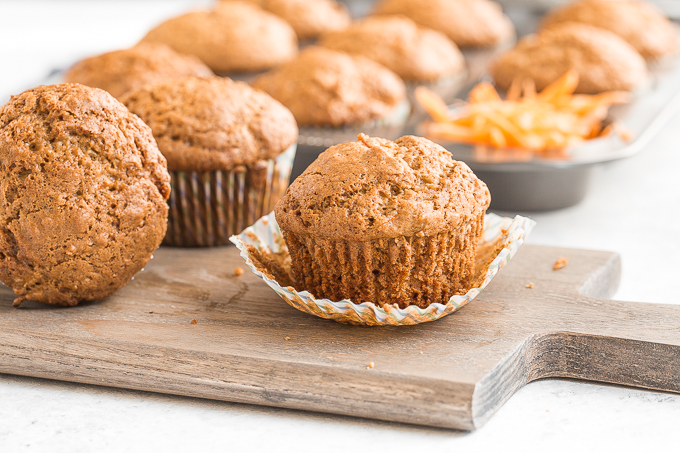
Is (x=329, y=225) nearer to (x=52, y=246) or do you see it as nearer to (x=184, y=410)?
(x=184, y=410)

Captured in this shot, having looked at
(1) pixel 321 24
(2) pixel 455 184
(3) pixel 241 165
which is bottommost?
(1) pixel 321 24

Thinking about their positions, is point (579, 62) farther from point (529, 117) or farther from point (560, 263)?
point (560, 263)

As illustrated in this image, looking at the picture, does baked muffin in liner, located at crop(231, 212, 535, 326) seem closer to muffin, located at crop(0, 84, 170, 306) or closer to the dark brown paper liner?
the dark brown paper liner

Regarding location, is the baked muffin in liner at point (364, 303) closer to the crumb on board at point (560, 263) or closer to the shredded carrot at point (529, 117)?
the crumb on board at point (560, 263)

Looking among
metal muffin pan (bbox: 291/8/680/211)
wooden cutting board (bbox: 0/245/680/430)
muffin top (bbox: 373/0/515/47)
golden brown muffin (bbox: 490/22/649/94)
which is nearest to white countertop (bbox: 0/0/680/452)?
wooden cutting board (bbox: 0/245/680/430)

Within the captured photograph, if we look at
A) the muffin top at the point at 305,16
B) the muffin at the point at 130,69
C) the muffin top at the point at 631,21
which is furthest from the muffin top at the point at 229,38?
the muffin top at the point at 631,21

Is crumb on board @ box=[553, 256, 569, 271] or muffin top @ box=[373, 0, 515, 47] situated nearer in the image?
crumb on board @ box=[553, 256, 569, 271]

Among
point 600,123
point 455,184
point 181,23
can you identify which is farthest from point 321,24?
point 455,184
